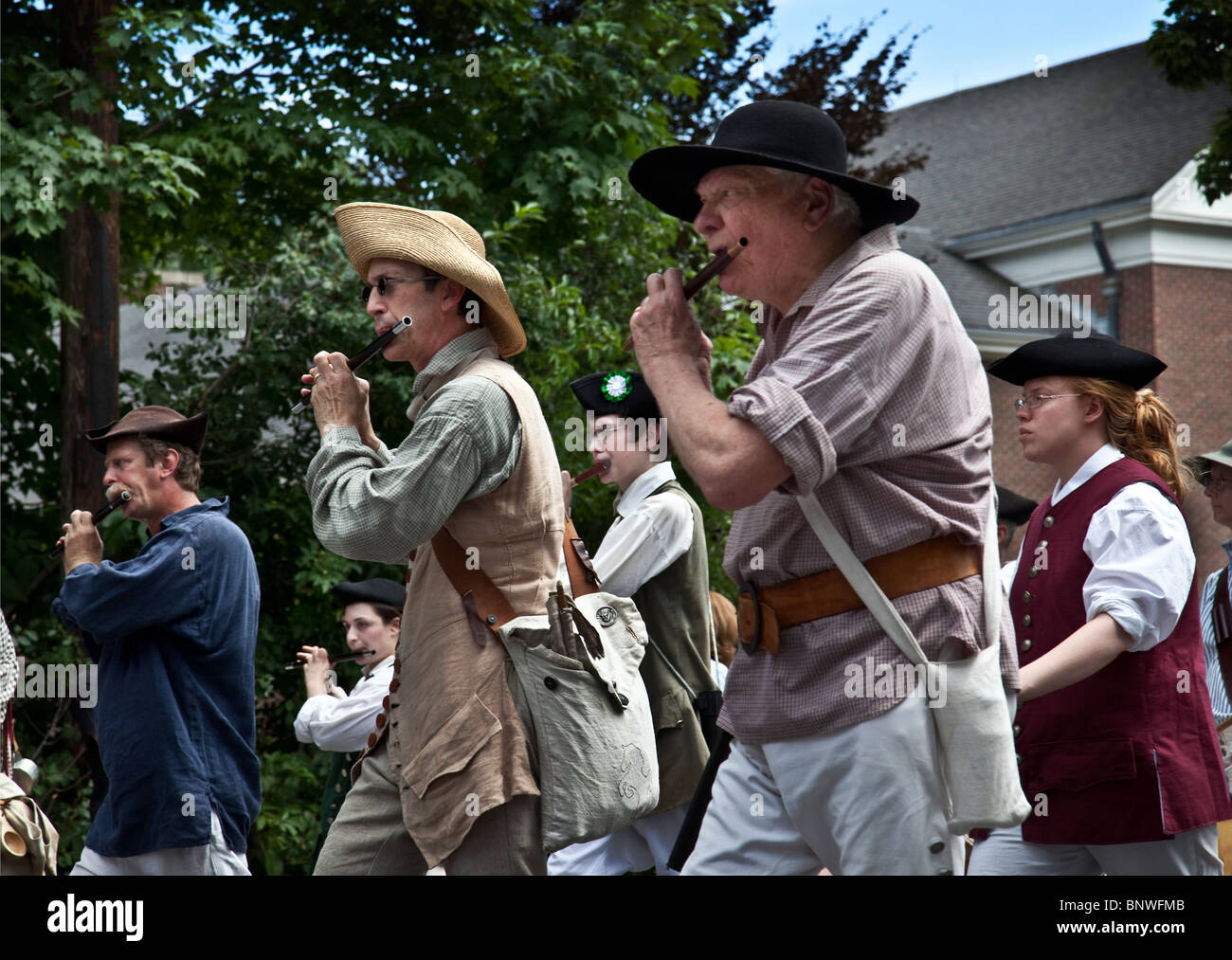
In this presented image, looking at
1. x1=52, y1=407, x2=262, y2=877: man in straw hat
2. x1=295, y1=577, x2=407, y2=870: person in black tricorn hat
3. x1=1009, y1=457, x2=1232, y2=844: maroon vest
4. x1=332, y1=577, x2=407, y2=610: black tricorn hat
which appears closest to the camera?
x1=1009, y1=457, x2=1232, y2=844: maroon vest

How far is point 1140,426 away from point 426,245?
79.6 inches

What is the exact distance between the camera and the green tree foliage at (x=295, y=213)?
29.3 ft

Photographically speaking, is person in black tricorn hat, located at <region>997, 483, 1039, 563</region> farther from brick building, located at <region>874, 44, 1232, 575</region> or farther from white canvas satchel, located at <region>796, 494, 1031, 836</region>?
brick building, located at <region>874, 44, 1232, 575</region>

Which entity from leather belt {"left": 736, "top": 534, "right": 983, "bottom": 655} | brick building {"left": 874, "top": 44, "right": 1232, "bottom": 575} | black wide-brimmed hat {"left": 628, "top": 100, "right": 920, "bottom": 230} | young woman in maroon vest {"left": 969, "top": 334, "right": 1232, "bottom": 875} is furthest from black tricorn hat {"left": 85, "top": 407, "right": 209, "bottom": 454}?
brick building {"left": 874, "top": 44, "right": 1232, "bottom": 575}

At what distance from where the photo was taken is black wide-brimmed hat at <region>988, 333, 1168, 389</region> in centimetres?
406

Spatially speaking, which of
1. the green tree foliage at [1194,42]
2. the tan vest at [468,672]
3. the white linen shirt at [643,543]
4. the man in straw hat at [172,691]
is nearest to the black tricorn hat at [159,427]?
the man in straw hat at [172,691]

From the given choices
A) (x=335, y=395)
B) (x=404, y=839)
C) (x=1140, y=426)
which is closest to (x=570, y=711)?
(x=404, y=839)

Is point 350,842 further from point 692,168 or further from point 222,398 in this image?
point 222,398

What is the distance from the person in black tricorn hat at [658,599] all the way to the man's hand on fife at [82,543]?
154 cm

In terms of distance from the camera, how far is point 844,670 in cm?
260

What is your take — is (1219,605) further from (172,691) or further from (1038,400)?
(172,691)

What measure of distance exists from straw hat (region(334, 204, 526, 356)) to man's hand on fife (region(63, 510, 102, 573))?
1.56 meters

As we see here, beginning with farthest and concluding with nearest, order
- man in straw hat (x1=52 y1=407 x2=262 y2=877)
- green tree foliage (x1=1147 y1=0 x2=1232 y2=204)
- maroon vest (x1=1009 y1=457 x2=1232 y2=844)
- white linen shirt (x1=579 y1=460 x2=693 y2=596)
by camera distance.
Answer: green tree foliage (x1=1147 y1=0 x2=1232 y2=204) → white linen shirt (x1=579 y1=460 x2=693 y2=596) → man in straw hat (x1=52 y1=407 x2=262 y2=877) → maroon vest (x1=1009 y1=457 x2=1232 y2=844)

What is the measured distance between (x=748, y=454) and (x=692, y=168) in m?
0.75
